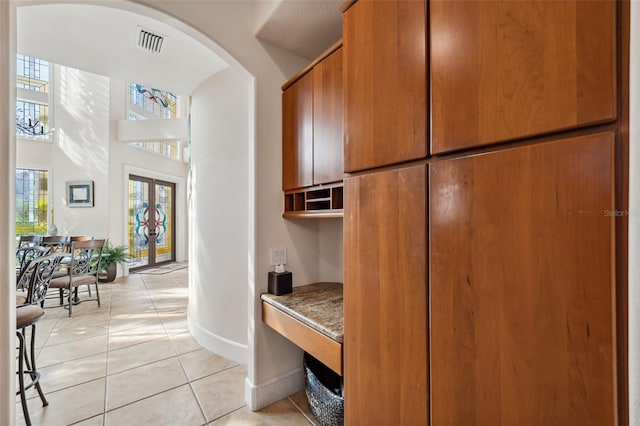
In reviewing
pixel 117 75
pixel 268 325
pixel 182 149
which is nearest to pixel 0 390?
pixel 268 325

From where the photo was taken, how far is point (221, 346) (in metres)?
2.78

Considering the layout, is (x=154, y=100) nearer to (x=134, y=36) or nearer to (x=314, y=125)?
(x=134, y=36)

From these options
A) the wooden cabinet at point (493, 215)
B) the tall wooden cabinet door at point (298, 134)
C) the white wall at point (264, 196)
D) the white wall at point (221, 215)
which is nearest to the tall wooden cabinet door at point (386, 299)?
the wooden cabinet at point (493, 215)

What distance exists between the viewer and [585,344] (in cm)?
67

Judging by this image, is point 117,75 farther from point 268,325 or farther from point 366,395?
point 366,395

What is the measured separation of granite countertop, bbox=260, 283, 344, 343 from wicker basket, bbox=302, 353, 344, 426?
48 centimetres

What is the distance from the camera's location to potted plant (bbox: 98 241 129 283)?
18.5ft

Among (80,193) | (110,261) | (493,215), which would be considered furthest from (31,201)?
(493,215)

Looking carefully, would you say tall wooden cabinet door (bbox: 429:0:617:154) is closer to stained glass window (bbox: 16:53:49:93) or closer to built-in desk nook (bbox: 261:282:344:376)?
built-in desk nook (bbox: 261:282:344:376)

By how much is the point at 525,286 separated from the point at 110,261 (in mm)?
6731

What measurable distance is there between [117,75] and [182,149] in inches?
231

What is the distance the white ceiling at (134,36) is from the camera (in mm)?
1901

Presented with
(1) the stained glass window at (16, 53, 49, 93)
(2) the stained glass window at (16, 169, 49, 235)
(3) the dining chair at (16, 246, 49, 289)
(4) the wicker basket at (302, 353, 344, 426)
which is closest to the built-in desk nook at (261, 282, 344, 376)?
(4) the wicker basket at (302, 353, 344, 426)

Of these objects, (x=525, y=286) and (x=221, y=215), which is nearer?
(x=525, y=286)
